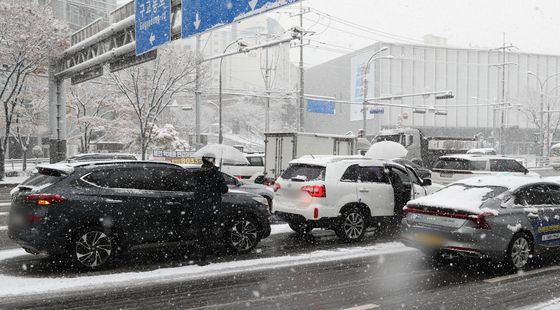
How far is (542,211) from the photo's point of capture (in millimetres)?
8508

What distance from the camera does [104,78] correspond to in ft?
111

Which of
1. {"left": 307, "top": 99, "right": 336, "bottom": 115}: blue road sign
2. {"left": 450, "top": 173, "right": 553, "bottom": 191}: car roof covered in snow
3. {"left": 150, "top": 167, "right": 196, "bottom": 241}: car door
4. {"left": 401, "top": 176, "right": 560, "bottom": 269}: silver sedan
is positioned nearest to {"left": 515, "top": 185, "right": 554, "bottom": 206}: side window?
{"left": 401, "top": 176, "right": 560, "bottom": 269}: silver sedan

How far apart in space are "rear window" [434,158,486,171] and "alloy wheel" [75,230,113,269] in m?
15.1

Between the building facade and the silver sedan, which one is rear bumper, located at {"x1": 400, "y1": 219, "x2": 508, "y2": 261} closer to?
the silver sedan

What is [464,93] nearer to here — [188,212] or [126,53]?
[126,53]

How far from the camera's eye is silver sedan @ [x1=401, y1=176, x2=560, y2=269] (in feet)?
25.6

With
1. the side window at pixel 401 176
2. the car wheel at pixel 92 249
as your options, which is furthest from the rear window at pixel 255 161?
the car wheel at pixel 92 249

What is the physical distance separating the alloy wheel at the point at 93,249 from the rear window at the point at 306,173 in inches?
159

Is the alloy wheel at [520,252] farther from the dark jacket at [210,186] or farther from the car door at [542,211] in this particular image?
the dark jacket at [210,186]

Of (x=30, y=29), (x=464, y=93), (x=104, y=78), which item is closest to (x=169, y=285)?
(x=30, y=29)

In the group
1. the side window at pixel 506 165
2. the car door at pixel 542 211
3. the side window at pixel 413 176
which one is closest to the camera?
the car door at pixel 542 211

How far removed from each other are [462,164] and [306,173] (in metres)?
11.2

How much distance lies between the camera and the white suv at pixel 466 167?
19.7m

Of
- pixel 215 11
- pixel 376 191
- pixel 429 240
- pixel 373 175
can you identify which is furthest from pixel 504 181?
pixel 215 11
